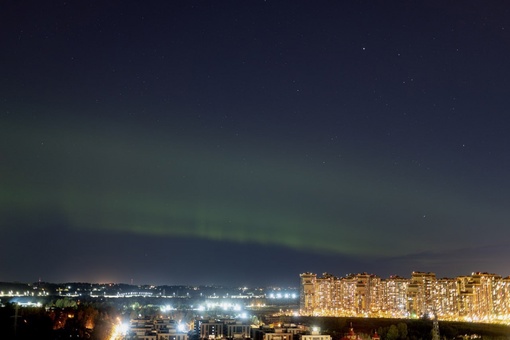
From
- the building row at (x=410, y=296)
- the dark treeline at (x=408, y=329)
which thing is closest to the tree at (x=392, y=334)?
the dark treeline at (x=408, y=329)

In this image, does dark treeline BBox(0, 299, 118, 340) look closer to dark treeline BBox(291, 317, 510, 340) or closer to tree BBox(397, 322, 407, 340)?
dark treeline BBox(291, 317, 510, 340)

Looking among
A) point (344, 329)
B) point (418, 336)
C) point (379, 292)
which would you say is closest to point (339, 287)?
point (379, 292)

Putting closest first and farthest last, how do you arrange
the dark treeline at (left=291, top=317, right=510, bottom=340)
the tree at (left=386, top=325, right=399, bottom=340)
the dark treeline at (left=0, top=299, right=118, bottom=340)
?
the dark treeline at (left=0, top=299, right=118, bottom=340)
the tree at (left=386, top=325, right=399, bottom=340)
the dark treeline at (left=291, top=317, right=510, bottom=340)

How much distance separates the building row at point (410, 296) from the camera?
126 feet

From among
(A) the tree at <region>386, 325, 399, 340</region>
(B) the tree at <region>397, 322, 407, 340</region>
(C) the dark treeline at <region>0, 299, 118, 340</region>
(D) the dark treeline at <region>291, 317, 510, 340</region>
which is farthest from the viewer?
(D) the dark treeline at <region>291, 317, 510, 340</region>

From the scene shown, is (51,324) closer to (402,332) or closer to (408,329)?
(402,332)

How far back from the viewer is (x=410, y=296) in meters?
41.2

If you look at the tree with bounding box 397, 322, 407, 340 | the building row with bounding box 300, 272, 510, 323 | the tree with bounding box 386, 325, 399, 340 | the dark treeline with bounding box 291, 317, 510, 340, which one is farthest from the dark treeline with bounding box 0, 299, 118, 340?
the building row with bounding box 300, 272, 510, 323

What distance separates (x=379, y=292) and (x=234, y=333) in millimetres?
22229

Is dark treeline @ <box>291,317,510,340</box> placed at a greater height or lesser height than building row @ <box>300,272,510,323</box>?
lesser

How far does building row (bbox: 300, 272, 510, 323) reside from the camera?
38.3 m

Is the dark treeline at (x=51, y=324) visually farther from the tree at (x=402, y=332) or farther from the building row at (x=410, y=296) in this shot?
the building row at (x=410, y=296)

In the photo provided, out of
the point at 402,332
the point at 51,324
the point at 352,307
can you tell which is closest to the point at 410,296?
the point at 352,307

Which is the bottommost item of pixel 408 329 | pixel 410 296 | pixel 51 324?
pixel 408 329
